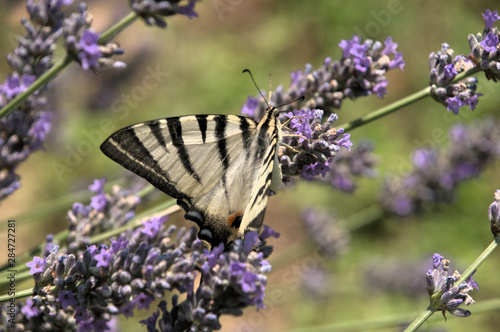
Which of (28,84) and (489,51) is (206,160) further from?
(489,51)

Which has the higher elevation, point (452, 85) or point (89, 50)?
point (89, 50)

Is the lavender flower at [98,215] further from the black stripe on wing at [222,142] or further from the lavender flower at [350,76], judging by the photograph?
the lavender flower at [350,76]

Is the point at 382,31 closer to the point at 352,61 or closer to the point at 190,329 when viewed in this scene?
the point at 352,61

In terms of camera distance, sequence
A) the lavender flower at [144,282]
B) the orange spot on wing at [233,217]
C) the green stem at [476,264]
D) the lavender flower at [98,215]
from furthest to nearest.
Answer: the lavender flower at [98,215]
the orange spot on wing at [233,217]
the green stem at [476,264]
the lavender flower at [144,282]

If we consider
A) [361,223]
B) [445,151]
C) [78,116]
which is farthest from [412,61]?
[78,116]

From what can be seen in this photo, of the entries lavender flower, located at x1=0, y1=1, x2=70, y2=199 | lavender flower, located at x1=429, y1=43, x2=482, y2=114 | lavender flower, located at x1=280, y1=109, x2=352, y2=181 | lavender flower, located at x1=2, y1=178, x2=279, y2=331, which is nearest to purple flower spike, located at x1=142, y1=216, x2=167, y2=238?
lavender flower, located at x1=2, y1=178, x2=279, y2=331

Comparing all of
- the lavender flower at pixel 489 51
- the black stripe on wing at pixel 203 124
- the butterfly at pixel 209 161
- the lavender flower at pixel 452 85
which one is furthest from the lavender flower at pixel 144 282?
the lavender flower at pixel 489 51

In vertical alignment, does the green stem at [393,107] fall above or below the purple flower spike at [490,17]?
below

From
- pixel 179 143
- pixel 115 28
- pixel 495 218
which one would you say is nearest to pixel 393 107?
pixel 495 218
